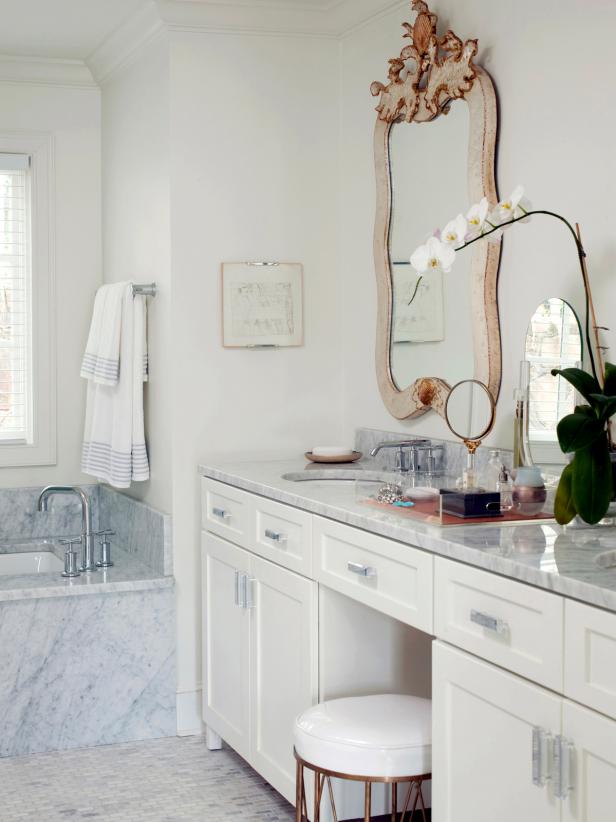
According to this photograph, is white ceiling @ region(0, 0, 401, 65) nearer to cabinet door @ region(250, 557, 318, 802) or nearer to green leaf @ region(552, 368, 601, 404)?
green leaf @ region(552, 368, 601, 404)

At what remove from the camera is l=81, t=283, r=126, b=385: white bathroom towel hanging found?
3904 millimetres

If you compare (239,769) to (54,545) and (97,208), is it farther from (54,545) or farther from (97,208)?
(97,208)

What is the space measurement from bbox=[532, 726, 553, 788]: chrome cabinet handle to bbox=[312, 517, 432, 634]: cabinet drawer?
408 mm

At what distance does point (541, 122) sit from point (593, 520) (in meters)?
1.13

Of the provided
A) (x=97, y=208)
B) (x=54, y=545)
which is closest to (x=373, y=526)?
(x=54, y=545)

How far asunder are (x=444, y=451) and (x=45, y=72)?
2.44m

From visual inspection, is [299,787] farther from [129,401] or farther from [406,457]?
[129,401]

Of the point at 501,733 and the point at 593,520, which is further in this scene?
the point at 593,520

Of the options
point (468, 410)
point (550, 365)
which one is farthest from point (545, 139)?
point (468, 410)

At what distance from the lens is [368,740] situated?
89.5 inches

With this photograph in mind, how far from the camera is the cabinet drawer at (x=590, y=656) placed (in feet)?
5.34

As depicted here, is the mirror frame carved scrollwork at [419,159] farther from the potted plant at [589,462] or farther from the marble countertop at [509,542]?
the potted plant at [589,462]

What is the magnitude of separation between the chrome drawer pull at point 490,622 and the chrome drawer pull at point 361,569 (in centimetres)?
45

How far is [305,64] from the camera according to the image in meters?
3.79
